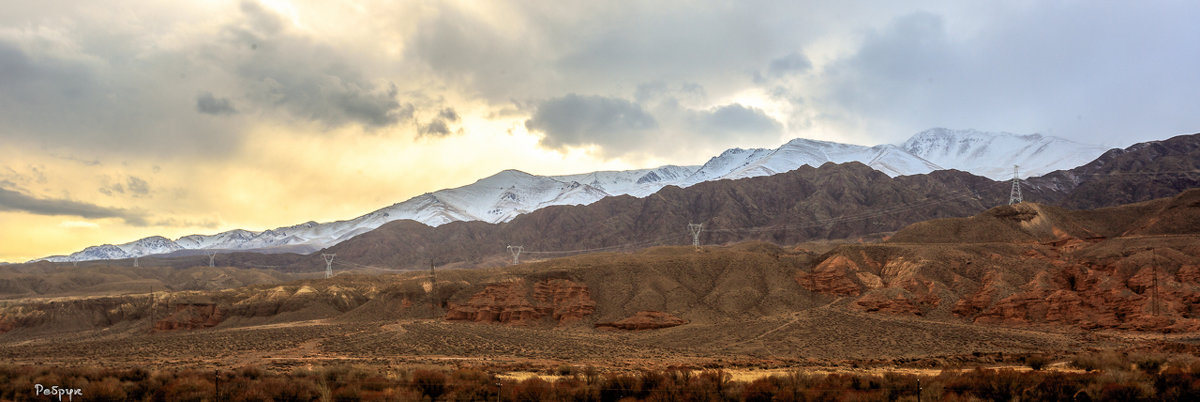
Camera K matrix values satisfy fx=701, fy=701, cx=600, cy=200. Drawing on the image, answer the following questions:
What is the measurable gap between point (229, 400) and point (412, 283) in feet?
217

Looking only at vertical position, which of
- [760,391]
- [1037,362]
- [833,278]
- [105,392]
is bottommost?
[1037,362]

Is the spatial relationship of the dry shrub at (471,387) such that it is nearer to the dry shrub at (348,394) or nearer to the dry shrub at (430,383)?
the dry shrub at (430,383)

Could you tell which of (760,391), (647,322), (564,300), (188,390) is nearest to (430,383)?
(188,390)

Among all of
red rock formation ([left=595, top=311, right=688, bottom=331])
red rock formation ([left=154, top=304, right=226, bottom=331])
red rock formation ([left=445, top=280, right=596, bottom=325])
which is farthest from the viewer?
red rock formation ([left=154, top=304, right=226, bottom=331])

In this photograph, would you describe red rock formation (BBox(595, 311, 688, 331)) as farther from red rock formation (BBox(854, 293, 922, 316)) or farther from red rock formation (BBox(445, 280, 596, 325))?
red rock formation (BBox(854, 293, 922, 316))

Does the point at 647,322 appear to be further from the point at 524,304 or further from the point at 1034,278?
the point at 1034,278

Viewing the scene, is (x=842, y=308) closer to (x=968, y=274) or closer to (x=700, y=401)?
(x=968, y=274)

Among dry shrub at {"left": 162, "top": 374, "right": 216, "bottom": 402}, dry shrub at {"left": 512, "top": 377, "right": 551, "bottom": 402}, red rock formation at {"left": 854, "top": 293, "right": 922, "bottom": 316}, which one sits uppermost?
dry shrub at {"left": 162, "top": 374, "right": 216, "bottom": 402}

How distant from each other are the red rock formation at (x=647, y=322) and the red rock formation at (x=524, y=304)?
623 cm

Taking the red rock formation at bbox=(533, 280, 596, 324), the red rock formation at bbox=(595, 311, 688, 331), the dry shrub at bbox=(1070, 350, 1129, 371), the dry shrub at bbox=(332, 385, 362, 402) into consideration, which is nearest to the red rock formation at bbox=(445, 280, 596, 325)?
the red rock formation at bbox=(533, 280, 596, 324)

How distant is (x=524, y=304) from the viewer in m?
75.3

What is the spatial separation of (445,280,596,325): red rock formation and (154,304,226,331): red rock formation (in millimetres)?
29322

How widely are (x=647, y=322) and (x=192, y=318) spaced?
53.8m

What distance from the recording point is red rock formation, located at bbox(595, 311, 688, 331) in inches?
2635
